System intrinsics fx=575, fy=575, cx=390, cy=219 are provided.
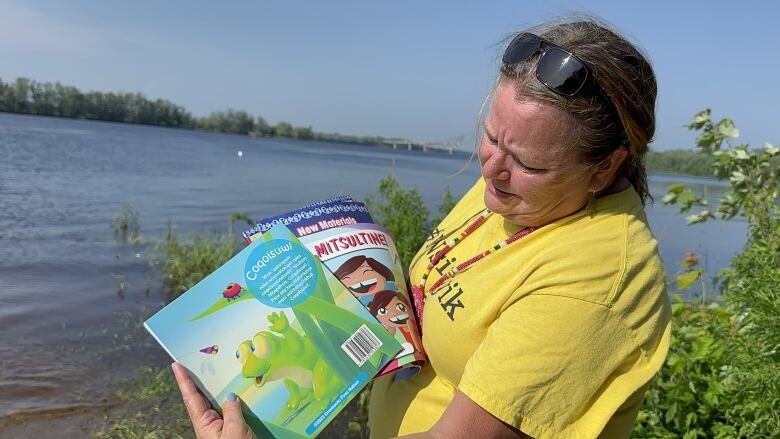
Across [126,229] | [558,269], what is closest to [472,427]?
[558,269]

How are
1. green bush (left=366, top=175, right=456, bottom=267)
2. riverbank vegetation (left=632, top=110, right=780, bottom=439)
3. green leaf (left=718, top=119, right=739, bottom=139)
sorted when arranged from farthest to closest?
green bush (left=366, top=175, right=456, bottom=267)
green leaf (left=718, top=119, right=739, bottom=139)
riverbank vegetation (left=632, top=110, right=780, bottom=439)

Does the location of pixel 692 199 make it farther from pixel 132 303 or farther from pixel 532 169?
pixel 132 303

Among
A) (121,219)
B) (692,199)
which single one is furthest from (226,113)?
(692,199)

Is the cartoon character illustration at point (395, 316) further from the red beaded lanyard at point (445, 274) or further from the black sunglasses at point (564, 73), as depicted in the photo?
the black sunglasses at point (564, 73)

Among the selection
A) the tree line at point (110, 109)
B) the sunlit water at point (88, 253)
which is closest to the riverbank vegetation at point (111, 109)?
the tree line at point (110, 109)

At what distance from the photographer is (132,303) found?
8016mm

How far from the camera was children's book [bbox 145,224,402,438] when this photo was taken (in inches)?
58.2

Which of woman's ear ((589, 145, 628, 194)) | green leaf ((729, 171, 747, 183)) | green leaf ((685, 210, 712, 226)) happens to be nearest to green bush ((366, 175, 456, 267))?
green leaf ((685, 210, 712, 226))

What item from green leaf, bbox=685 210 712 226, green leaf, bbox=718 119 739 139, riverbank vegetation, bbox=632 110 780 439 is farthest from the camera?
green leaf, bbox=685 210 712 226

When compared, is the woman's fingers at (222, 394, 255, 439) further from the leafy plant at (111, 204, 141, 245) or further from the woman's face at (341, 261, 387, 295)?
the leafy plant at (111, 204, 141, 245)

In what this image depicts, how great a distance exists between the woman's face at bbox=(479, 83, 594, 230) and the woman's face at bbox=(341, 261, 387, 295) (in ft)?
1.30

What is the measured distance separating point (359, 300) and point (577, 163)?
0.70 m

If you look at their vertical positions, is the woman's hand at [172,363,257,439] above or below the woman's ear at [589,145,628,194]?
below

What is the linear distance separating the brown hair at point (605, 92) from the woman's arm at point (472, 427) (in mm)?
658
